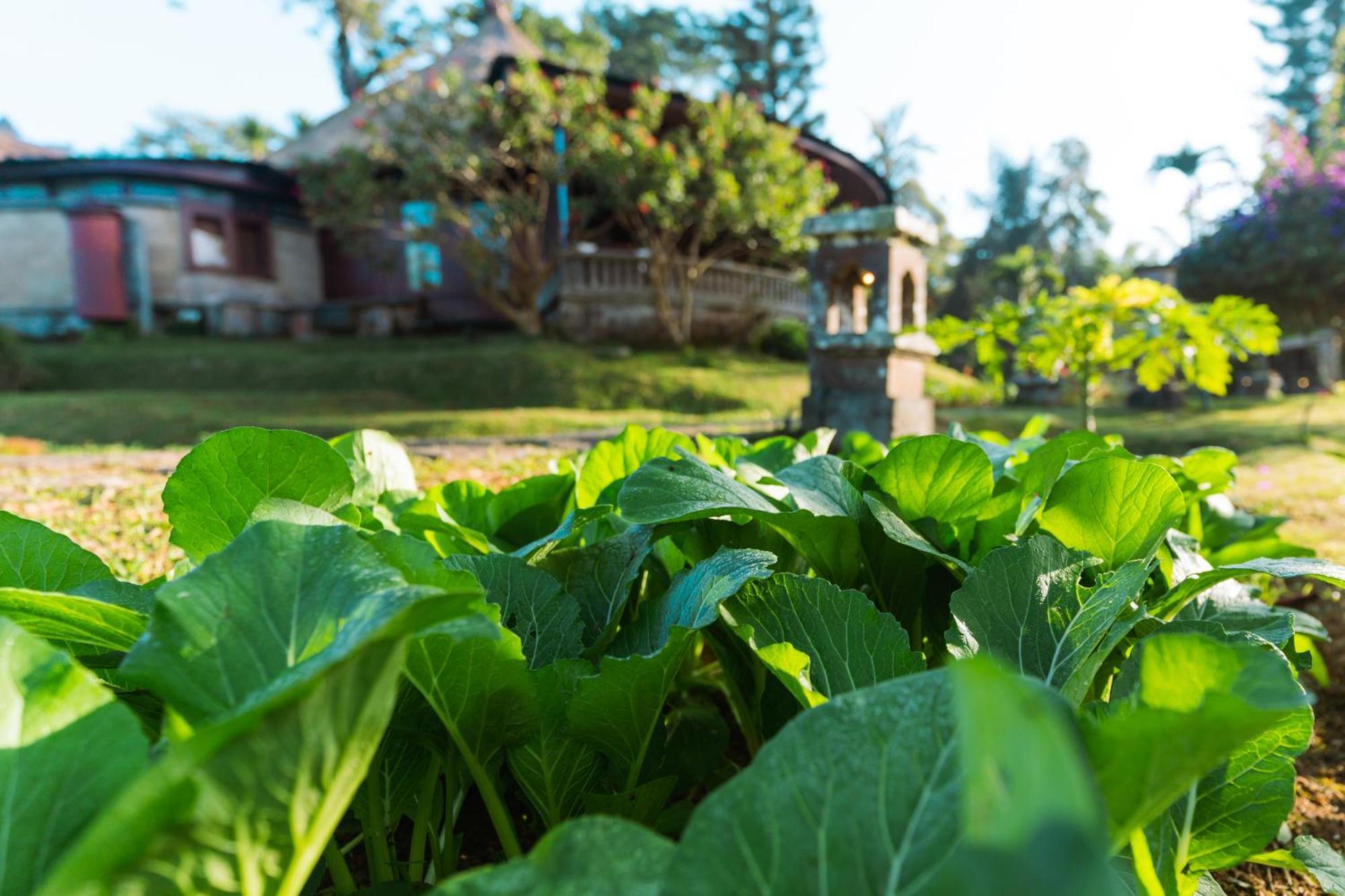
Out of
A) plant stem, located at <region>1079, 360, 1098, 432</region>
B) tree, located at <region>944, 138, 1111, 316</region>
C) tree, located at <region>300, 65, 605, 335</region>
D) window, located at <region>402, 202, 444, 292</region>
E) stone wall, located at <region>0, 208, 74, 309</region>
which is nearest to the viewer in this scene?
plant stem, located at <region>1079, 360, 1098, 432</region>

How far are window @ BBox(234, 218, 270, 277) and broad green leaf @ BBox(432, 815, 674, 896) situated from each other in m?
19.8

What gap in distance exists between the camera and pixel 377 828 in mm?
667

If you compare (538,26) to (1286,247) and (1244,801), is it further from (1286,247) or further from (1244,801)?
(1244,801)

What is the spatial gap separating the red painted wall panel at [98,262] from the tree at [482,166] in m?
5.19

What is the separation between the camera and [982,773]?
0.25 m

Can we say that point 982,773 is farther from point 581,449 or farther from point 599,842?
point 581,449

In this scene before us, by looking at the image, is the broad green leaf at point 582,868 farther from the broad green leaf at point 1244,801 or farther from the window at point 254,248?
the window at point 254,248

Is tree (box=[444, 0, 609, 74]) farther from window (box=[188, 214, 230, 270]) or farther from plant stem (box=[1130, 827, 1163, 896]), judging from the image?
plant stem (box=[1130, 827, 1163, 896])

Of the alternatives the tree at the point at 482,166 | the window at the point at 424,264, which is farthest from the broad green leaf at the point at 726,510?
the window at the point at 424,264

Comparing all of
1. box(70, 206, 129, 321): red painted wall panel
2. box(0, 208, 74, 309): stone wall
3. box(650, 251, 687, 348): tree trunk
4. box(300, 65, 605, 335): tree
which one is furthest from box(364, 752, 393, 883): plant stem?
box(0, 208, 74, 309): stone wall

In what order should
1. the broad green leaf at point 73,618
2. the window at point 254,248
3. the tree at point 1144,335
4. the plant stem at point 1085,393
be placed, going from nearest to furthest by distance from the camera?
the broad green leaf at point 73,618 → the tree at point 1144,335 → the plant stem at point 1085,393 → the window at point 254,248

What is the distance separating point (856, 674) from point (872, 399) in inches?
153

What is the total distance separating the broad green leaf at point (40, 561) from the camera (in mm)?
707

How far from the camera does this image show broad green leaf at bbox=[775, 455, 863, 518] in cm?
80
